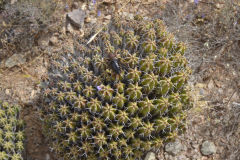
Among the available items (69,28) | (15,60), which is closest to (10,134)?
(15,60)

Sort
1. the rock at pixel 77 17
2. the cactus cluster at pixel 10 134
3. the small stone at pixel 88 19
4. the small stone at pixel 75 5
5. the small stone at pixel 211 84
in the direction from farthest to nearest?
the small stone at pixel 75 5 → the small stone at pixel 88 19 → the rock at pixel 77 17 → the small stone at pixel 211 84 → the cactus cluster at pixel 10 134

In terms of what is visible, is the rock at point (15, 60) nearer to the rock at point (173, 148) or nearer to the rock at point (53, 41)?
the rock at point (53, 41)

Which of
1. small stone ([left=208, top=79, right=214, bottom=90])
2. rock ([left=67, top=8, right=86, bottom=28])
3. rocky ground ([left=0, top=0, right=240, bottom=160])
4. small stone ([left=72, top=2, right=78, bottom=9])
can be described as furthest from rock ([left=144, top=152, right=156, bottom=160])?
small stone ([left=72, top=2, right=78, bottom=9])

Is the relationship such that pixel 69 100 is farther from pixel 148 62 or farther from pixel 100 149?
pixel 148 62

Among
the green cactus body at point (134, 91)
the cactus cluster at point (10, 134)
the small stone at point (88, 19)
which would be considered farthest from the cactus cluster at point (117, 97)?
the small stone at point (88, 19)

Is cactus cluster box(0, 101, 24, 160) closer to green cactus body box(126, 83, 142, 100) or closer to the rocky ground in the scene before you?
the rocky ground

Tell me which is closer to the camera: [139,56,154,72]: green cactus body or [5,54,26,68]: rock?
[139,56,154,72]: green cactus body
